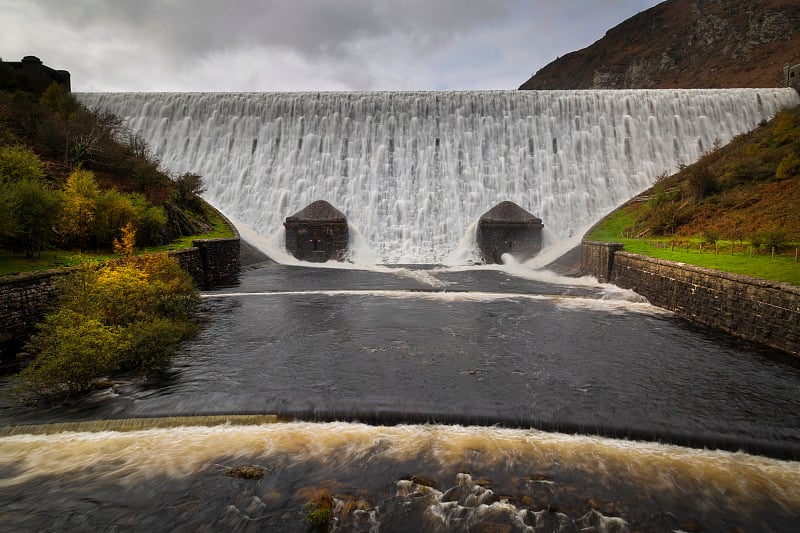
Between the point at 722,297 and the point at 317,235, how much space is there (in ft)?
68.5

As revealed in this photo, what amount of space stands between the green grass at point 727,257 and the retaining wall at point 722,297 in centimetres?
44

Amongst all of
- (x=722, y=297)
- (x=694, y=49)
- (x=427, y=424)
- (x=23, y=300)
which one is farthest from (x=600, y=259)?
(x=694, y=49)

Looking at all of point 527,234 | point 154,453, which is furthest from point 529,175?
point 154,453

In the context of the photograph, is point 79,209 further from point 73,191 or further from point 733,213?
point 733,213

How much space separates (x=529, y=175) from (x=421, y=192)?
319 inches

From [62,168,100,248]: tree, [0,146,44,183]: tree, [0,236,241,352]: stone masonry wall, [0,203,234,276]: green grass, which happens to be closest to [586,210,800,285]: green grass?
[0,203,234,276]: green grass

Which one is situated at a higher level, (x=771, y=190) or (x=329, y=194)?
(x=329, y=194)

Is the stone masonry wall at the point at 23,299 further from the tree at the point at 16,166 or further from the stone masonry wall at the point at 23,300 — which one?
the tree at the point at 16,166

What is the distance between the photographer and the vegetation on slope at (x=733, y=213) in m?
13.9

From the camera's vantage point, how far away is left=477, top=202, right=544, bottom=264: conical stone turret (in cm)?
2712

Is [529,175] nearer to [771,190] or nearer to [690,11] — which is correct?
[771,190]

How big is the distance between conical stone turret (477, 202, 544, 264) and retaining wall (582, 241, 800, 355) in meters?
8.86

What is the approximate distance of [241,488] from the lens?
6035 mm

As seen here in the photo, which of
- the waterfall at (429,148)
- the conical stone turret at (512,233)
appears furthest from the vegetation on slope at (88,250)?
the conical stone turret at (512,233)
